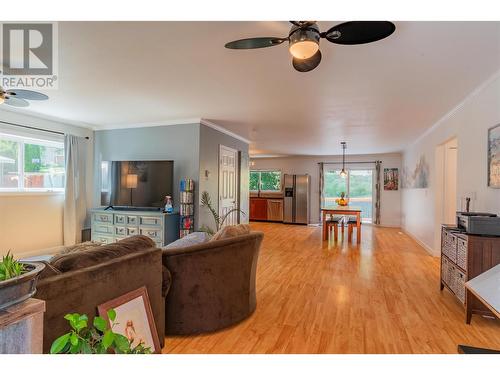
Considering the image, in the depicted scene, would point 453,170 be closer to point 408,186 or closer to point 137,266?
point 408,186

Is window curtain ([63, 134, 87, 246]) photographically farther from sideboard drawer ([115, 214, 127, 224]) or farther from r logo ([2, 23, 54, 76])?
r logo ([2, 23, 54, 76])

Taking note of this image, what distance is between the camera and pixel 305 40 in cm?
161

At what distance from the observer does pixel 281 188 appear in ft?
33.4

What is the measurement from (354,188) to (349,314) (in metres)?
7.42

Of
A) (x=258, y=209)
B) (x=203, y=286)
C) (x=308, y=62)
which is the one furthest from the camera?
(x=258, y=209)

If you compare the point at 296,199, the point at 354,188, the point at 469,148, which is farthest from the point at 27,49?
the point at 354,188

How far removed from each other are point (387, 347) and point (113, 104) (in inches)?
168

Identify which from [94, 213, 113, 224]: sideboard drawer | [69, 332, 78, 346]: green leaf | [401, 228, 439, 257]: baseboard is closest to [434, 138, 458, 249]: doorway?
[401, 228, 439, 257]: baseboard

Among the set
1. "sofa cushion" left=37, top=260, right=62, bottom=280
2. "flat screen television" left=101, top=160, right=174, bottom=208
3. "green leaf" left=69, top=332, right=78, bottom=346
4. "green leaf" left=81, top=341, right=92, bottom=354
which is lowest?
"green leaf" left=81, top=341, right=92, bottom=354

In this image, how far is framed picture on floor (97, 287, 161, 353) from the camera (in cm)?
164

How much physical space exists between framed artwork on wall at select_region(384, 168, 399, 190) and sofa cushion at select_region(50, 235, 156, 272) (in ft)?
28.3

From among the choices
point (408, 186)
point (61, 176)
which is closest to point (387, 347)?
point (61, 176)

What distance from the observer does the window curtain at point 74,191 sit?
4.97 meters

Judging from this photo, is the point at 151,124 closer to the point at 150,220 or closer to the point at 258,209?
the point at 150,220
